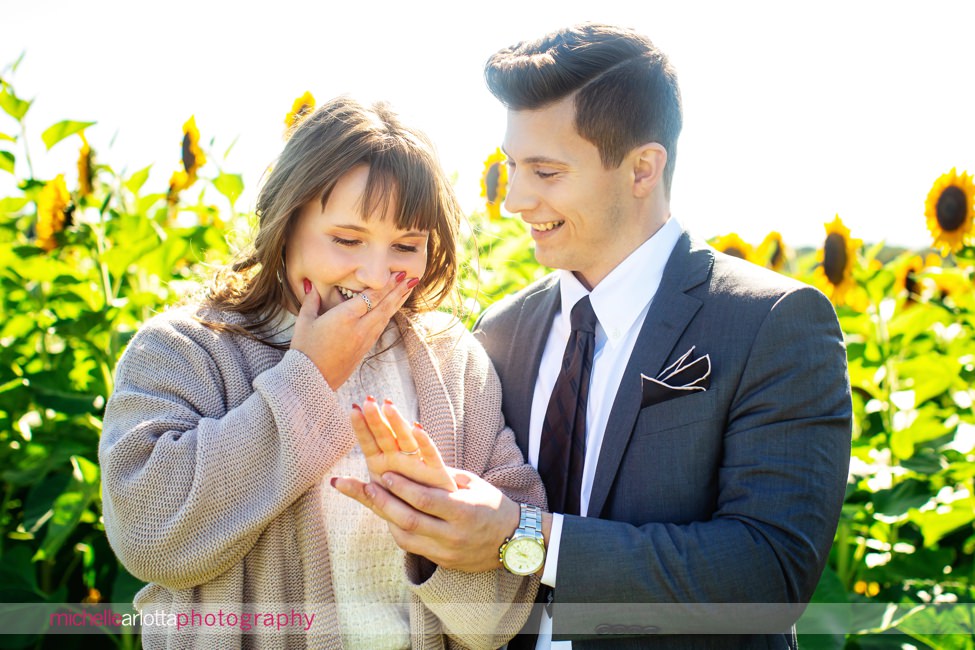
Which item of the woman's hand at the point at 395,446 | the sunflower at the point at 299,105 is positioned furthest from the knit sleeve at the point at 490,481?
the sunflower at the point at 299,105

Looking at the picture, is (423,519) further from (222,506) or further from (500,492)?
(222,506)

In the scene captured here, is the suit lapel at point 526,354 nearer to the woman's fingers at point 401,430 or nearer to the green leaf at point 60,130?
the woman's fingers at point 401,430

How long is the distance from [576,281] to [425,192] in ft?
1.91

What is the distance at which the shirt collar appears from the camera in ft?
7.44

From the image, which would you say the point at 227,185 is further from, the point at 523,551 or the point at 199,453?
the point at 523,551

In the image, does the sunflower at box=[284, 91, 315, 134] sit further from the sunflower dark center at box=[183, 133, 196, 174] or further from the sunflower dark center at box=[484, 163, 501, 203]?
the sunflower dark center at box=[484, 163, 501, 203]

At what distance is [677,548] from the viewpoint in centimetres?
187

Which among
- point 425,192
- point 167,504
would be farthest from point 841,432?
point 167,504

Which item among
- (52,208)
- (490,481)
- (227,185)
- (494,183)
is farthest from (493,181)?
(490,481)

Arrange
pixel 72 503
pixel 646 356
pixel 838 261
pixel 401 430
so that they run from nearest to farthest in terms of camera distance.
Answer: pixel 401 430
pixel 646 356
pixel 72 503
pixel 838 261

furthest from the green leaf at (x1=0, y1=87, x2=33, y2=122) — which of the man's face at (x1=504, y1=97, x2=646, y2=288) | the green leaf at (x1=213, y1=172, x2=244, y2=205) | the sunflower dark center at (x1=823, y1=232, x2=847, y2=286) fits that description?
the sunflower dark center at (x1=823, y1=232, x2=847, y2=286)

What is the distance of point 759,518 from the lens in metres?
1.88

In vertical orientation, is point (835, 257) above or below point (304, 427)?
above

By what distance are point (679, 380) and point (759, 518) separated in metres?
0.36
